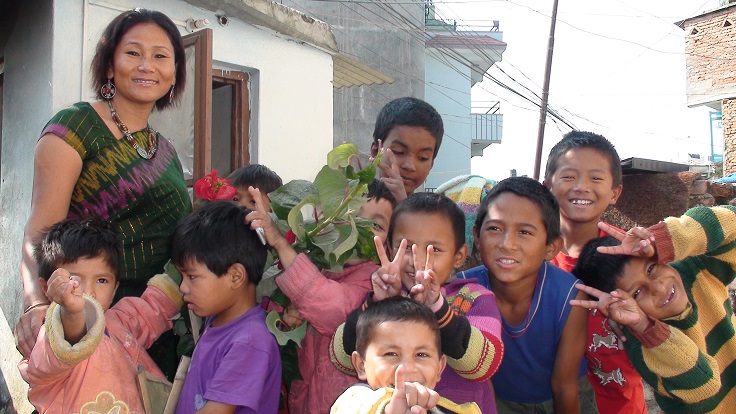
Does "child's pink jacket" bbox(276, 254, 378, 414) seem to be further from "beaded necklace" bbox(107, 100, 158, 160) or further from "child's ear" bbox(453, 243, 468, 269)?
"beaded necklace" bbox(107, 100, 158, 160)

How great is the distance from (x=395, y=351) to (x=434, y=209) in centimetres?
65

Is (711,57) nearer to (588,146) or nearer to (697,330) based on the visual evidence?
(588,146)

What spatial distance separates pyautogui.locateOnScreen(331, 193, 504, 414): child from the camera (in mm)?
1763

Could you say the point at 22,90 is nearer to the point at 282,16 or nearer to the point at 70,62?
the point at 70,62

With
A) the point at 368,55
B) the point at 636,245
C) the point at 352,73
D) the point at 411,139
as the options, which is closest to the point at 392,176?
the point at 411,139

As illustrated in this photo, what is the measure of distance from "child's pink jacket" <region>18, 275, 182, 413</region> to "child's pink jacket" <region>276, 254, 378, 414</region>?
18.9 inches

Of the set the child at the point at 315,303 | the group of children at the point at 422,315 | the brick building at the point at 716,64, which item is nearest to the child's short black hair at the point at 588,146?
the group of children at the point at 422,315

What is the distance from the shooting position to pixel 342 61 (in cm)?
749

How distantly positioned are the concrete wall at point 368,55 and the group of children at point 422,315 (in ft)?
40.8

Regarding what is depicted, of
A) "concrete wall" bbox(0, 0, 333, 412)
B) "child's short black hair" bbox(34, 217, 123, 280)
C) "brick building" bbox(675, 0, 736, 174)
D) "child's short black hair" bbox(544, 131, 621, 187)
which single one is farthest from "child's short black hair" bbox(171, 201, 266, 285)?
"brick building" bbox(675, 0, 736, 174)

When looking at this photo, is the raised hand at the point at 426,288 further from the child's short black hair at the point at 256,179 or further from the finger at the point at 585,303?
the child's short black hair at the point at 256,179

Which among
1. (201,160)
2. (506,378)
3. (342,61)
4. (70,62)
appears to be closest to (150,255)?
(506,378)

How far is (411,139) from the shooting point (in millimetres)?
3049

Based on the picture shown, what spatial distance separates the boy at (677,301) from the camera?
2.08m
